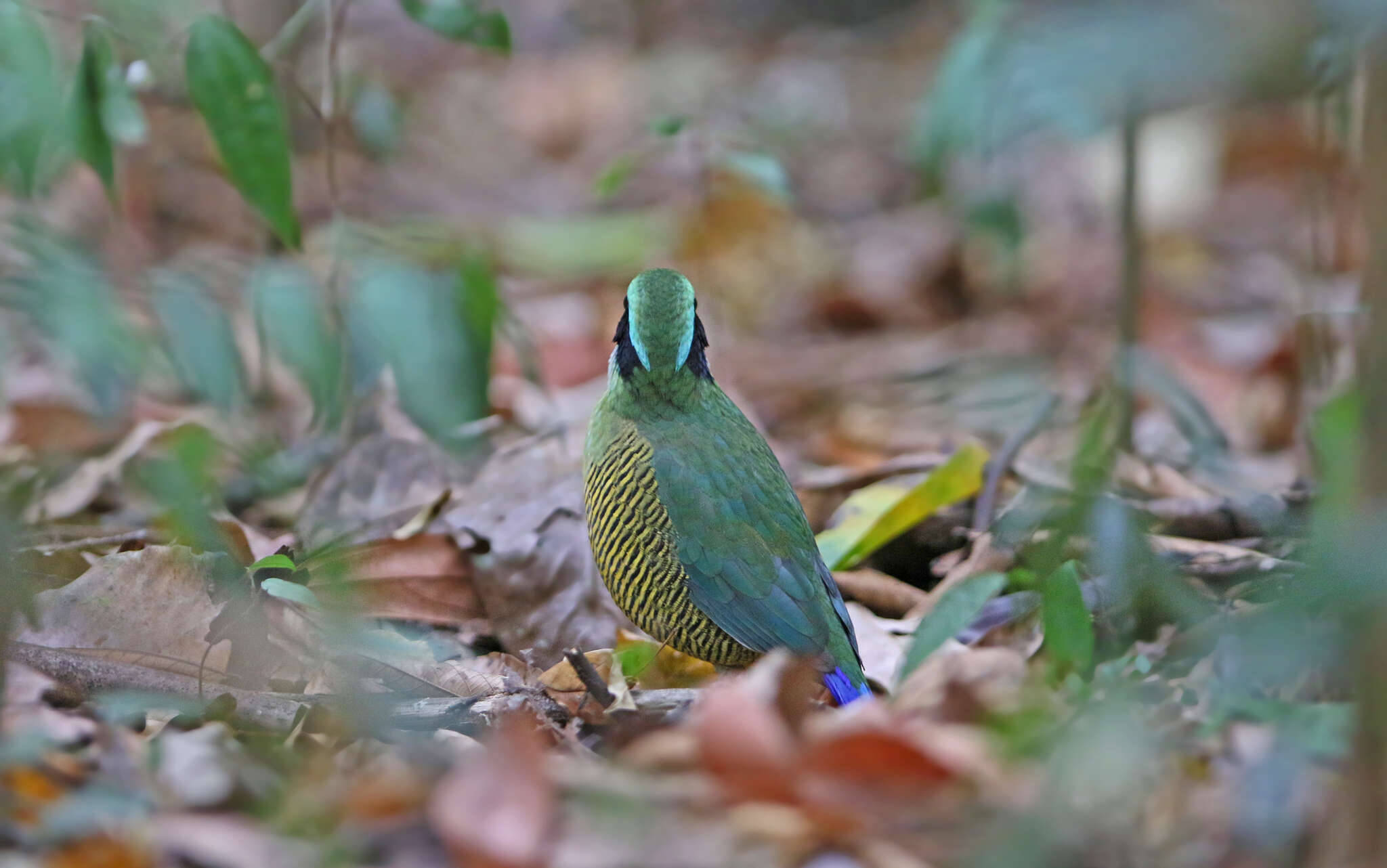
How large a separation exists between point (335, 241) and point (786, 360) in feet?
11.0

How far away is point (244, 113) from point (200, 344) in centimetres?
61

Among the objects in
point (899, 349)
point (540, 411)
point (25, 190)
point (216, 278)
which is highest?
point (25, 190)

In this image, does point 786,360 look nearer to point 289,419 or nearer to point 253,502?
point 289,419

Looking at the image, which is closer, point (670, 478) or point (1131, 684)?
point (1131, 684)

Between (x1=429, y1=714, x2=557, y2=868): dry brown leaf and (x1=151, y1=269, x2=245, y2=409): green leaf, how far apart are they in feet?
6.39

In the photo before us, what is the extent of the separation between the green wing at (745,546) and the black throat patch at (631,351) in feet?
0.60

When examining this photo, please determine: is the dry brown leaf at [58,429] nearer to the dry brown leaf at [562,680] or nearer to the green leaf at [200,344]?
the green leaf at [200,344]

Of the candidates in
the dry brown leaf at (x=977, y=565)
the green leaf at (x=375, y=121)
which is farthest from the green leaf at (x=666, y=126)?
the dry brown leaf at (x=977, y=565)

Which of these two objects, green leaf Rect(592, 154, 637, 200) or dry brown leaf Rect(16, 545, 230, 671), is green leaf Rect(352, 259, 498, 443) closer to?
green leaf Rect(592, 154, 637, 200)

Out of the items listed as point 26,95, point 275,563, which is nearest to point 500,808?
point 275,563

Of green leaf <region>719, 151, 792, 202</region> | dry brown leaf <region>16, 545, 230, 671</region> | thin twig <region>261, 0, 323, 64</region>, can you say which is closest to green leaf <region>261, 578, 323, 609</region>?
dry brown leaf <region>16, 545, 230, 671</region>

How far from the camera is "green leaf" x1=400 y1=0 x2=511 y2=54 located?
3740 millimetres

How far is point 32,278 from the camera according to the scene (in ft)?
11.5

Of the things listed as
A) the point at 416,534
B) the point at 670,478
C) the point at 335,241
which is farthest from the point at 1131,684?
the point at 335,241
